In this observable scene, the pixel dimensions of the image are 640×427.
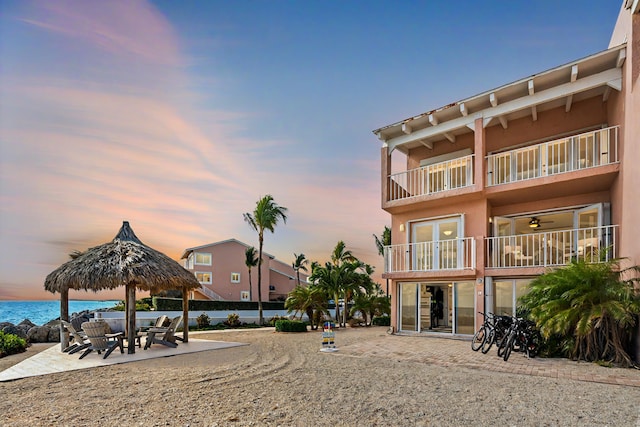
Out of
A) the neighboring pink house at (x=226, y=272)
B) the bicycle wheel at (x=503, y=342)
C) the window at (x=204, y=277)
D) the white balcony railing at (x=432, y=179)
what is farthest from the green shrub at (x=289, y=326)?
the window at (x=204, y=277)

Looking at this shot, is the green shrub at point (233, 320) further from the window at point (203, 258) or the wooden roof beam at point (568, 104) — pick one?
the wooden roof beam at point (568, 104)

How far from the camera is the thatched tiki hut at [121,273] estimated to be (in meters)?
10.7

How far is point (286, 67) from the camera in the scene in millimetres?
14508

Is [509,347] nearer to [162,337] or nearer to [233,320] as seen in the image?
[162,337]

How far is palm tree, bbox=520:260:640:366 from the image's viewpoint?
813 centimetres

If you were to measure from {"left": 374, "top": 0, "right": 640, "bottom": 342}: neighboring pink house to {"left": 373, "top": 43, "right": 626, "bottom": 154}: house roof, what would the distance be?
4 centimetres

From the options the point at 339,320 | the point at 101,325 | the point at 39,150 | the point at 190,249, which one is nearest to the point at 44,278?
the point at 101,325

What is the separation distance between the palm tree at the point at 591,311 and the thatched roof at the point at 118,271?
9670 millimetres

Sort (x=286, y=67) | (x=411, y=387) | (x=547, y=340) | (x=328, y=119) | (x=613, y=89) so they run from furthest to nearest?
1. (x=328, y=119)
2. (x=286, y=67)
3. (x=613, y=89)
4. (x=547, y=340)
5. (x=411, y=387)

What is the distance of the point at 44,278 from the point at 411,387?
11248mm

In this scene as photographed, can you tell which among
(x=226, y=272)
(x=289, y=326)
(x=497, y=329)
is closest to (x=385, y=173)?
(x=289, y=326)

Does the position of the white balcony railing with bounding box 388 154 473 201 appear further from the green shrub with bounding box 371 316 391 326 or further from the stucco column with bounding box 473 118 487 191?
the green shrub with bounding box 371 316 391 326

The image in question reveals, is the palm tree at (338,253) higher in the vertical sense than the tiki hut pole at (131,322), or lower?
higher

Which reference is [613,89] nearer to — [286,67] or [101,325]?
[286,67]
